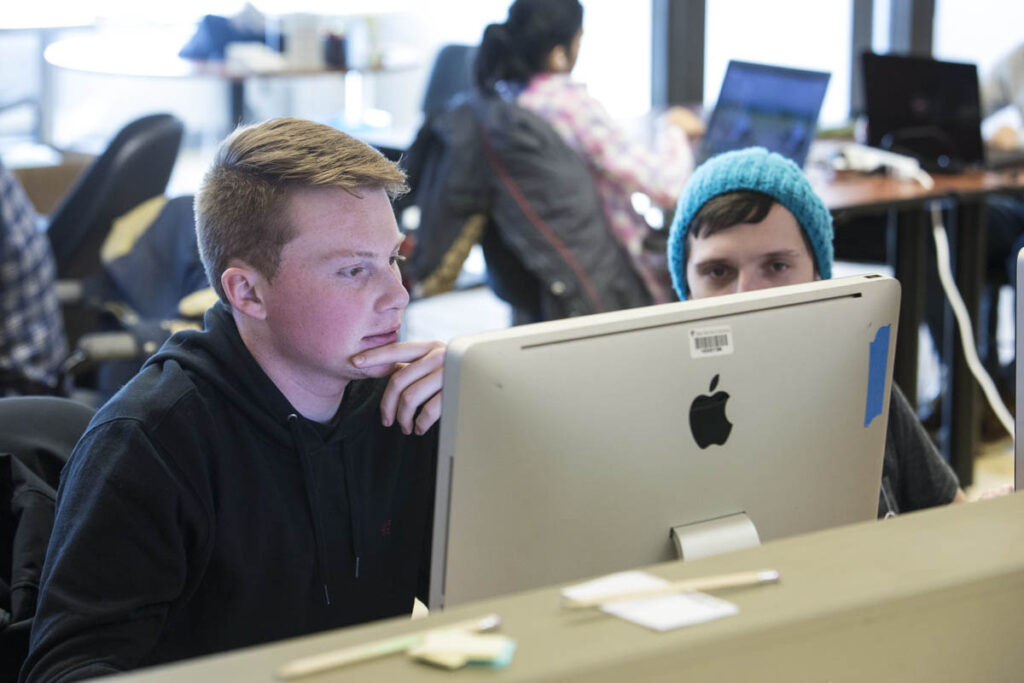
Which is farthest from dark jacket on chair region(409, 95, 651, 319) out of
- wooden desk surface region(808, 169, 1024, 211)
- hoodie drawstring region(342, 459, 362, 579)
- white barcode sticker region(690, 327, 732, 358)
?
white barcode sticker region(690, 327, 732, 358)

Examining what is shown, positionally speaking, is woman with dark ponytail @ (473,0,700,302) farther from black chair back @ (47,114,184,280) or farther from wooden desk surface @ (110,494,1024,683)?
wooden desk surface @ (110,494,1024,683)

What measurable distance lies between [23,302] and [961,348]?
2.36m

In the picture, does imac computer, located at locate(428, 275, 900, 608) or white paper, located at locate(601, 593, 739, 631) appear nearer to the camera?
white paper, located at locate(601, 593, 739, 631)

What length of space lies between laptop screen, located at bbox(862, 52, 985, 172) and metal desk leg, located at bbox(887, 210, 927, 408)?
0.44 meters

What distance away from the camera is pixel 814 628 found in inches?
29.1

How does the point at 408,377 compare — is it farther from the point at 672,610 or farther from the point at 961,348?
the point at 961,348

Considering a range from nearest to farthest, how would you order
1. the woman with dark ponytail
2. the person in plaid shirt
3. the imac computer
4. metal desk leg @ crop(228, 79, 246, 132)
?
the imac computer, the person in plaid shirt, the woman with dark ponytail, metal desk leg @ crop(228, 79, 246, 132)

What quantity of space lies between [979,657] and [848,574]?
0.11m

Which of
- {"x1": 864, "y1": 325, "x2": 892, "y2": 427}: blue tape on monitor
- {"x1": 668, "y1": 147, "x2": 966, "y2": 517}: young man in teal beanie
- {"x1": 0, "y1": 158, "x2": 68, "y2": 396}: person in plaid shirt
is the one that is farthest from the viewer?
{"x1": 0, "y1": 158, "x2": 68, "y2": 396}: person in plaid shirt

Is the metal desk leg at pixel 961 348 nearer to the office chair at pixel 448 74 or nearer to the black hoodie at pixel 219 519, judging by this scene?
the office chair at pixel 448 74

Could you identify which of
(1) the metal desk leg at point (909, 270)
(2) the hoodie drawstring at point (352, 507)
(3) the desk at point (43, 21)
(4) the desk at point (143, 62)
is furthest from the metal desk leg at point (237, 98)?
(2) the hoodie drawstring at point (352, 507)

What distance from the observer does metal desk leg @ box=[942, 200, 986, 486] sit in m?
3.34

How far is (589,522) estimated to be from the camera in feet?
3.08

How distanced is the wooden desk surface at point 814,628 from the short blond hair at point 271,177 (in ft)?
1.99
